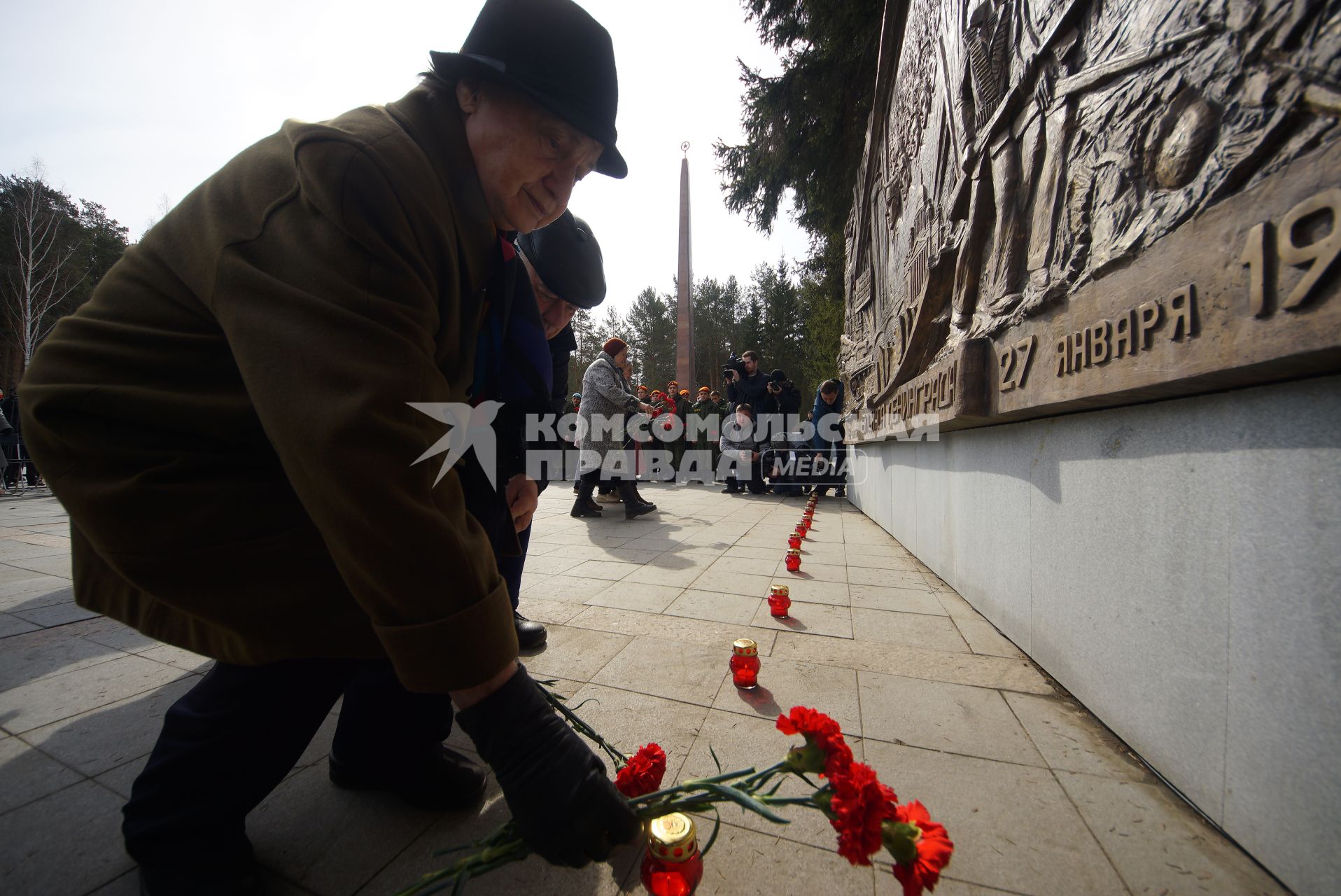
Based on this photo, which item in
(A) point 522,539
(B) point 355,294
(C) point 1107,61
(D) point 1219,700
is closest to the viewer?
(B) point 355,294

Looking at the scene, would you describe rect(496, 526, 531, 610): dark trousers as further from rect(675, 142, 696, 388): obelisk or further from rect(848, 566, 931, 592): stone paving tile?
rect(675, 142, 696, 388): obelisk

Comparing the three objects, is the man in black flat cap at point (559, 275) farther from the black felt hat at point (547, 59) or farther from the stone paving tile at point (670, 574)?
the stone paving tile at point (670, 574)

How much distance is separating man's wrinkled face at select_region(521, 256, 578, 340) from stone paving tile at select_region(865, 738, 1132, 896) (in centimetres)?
200

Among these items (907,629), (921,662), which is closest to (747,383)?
(907,629)

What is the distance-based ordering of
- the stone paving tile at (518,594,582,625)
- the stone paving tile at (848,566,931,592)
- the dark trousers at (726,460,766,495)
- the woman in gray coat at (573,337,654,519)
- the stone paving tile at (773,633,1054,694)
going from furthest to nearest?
the dark trousers at (726,460,766,495) < the woman in gray coat at (573,337,654,519) < the stone paving tile at (848,566,931,592) < the stone paving tile at (518,594,582,625) < the stone paving tile at (773,633,1054,694)

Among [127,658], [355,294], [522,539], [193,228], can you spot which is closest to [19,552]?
[127,658]

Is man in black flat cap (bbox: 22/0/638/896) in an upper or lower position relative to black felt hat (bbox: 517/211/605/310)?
lower

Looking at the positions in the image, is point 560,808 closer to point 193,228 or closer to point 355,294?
point 355,294

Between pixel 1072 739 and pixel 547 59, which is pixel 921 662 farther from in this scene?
pixel 547 59

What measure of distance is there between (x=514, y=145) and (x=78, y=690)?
2.86 meters

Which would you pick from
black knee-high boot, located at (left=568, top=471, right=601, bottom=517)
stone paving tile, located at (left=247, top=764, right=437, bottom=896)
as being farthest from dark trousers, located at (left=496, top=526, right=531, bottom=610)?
black knee-high boot, located at (left=568, top=471, right=601, bottom=517)

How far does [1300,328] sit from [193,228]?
90.6 inches

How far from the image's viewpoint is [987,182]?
2.91m

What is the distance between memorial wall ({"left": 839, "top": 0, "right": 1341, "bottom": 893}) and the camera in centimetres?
119
